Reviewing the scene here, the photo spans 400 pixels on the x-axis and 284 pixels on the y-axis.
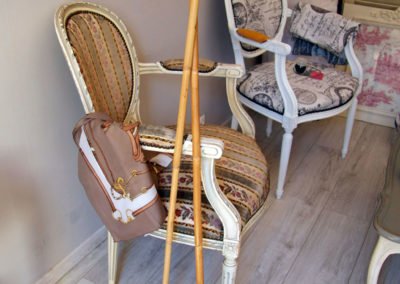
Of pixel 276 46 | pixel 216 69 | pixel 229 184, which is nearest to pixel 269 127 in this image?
pixel 276 46

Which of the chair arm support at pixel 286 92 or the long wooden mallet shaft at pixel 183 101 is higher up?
the long wooden mallet shaft at pixel 183 101

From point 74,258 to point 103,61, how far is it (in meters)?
0.79

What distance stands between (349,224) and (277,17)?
3.55 feet

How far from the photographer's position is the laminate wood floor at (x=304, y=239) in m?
1.65

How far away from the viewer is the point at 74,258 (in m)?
1.65

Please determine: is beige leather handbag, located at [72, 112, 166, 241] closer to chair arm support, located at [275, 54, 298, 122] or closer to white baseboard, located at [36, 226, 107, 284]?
white baseboard, located at [36, 226, 107, 284]

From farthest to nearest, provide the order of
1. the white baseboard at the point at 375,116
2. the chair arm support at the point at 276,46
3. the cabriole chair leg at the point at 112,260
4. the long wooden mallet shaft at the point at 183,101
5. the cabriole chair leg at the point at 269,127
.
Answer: the white baseboard at the point at 375,116
the cabriole chair leg at the point at 269,127
the chair arm support at the point at 276,46
the cabriole chair leg at the point at 112,260
the long wooden mallet shaft at the point at 183,101

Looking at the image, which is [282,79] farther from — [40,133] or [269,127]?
[40,133]

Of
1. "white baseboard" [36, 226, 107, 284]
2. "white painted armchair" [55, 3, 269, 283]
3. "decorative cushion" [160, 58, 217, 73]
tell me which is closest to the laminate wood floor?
Answer: "white baseboard" [36, 226, 107, 284]

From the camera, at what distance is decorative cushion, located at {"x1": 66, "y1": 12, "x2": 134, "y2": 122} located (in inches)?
49.0

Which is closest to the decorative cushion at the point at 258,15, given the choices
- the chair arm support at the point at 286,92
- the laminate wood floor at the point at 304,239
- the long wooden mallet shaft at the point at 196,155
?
the chair arm support at the point at 286,92

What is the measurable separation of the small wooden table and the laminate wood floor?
35cm

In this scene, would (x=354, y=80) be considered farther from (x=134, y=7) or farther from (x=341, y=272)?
(x=134, y=7)

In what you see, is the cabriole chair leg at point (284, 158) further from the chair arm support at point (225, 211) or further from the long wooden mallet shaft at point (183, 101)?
the long wooden mallet shaft at point (183, 101)
